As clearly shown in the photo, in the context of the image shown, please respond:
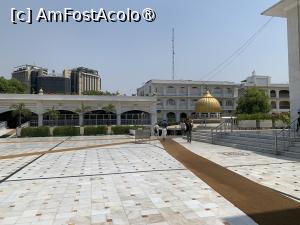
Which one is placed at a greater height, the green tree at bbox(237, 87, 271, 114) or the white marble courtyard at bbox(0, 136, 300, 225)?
the green tree at bbox(237, 87, 271, 114)

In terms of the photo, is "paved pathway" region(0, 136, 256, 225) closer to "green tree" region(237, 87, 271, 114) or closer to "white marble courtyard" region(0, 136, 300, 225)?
"white marble courtyard" region(0, 136, 300, 225)

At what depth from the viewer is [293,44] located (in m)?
18.0

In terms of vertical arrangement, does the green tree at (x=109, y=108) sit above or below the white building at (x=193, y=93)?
below

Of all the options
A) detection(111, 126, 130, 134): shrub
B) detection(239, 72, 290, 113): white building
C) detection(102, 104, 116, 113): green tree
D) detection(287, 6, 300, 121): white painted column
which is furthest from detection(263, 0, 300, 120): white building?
detection(239, 72, 290, 113): white building

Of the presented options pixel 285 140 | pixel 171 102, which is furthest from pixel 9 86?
pixel 285 140

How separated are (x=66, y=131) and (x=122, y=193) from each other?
93.1ft

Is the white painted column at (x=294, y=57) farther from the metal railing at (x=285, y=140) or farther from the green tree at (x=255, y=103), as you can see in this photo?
the green tree at (x=255, y=103)

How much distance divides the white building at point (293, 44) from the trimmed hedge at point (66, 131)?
930 inches

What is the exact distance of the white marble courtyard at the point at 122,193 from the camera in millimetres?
5543

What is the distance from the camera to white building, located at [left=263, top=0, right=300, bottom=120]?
1755cm

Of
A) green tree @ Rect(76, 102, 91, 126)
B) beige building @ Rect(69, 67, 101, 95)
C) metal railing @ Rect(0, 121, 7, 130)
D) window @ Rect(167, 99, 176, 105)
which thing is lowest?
metal railing @ Rect(0, 121, 7, 130)

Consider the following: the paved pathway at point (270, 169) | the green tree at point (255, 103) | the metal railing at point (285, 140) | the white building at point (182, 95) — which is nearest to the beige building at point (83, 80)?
the white building at point (182, 95)

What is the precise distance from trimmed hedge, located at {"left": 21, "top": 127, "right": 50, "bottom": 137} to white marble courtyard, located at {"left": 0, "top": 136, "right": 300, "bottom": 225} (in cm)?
2224

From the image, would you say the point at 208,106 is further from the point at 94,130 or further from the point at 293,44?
the point at 293,44
